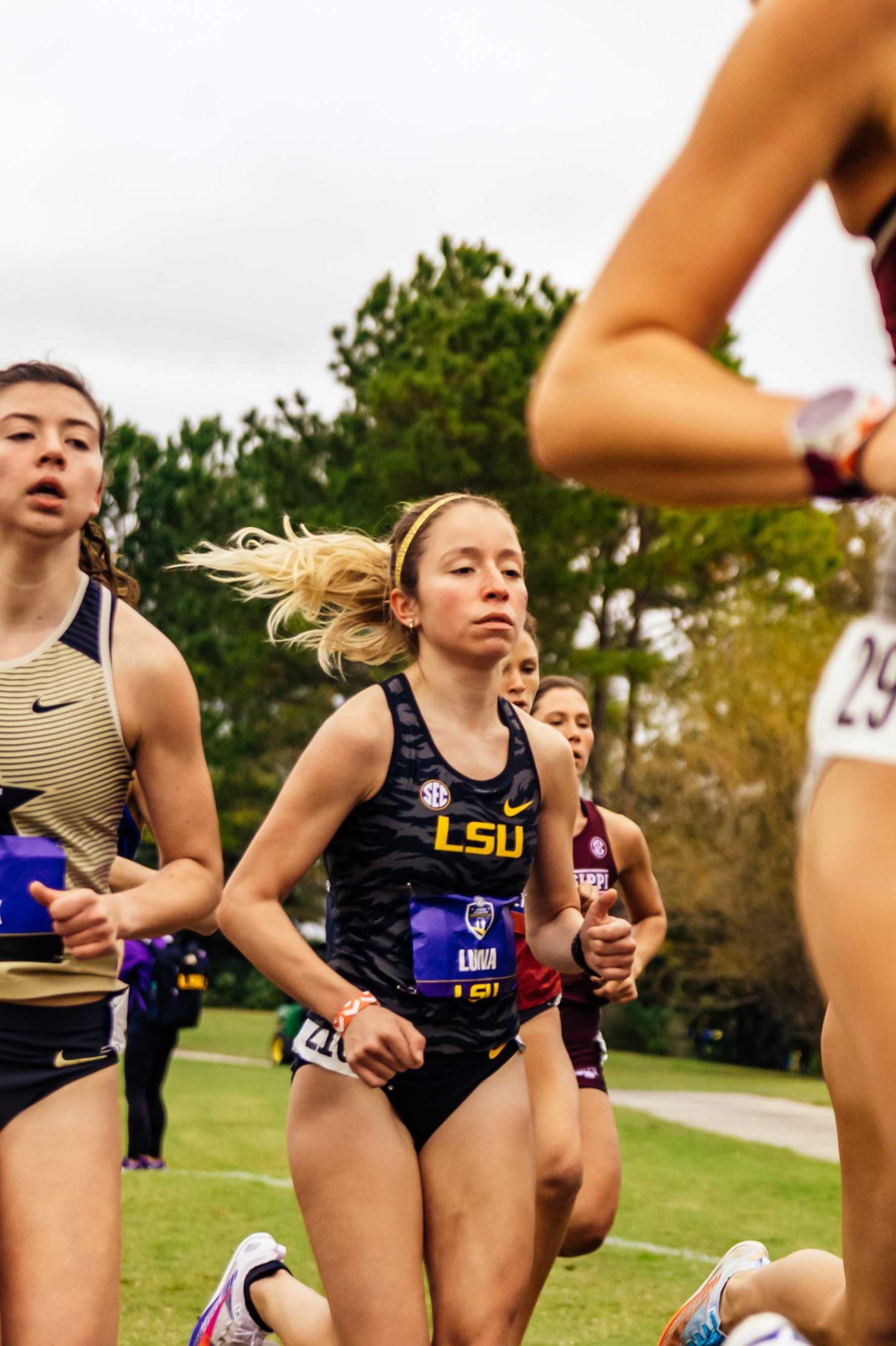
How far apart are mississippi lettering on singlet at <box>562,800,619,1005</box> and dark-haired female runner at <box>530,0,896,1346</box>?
486 cm

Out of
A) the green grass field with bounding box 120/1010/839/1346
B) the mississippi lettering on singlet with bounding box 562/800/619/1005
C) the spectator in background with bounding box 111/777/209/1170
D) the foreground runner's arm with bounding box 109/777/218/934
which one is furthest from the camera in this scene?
the spectator in background with bounding box 111/777/209/1170

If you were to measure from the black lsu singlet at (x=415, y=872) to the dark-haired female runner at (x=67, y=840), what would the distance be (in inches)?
13.1

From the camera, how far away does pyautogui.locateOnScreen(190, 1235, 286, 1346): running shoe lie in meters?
4.98

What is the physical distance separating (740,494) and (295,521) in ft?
102

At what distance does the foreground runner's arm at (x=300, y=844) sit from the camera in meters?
3.77

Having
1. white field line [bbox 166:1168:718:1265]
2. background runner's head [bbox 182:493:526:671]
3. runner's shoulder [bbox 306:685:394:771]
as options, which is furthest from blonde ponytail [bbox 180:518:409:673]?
white field line [bbox 166:1168:718:1265]

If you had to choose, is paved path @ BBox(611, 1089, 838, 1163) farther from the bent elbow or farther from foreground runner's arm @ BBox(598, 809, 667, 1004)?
the bent elbow

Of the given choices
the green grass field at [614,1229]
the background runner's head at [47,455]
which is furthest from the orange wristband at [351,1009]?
Answer: the green grass field at [614,1229]

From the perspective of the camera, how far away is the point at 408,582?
438 centimetres

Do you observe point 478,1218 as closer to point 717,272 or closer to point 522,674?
point 717,272

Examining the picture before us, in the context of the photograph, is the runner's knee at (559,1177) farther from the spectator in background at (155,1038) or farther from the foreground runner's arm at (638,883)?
the spectator in background at (155,1038)

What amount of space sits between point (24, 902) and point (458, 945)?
0.96m

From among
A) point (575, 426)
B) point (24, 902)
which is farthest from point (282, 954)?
point (575, 426)

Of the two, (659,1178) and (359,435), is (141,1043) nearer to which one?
(659,1178)
